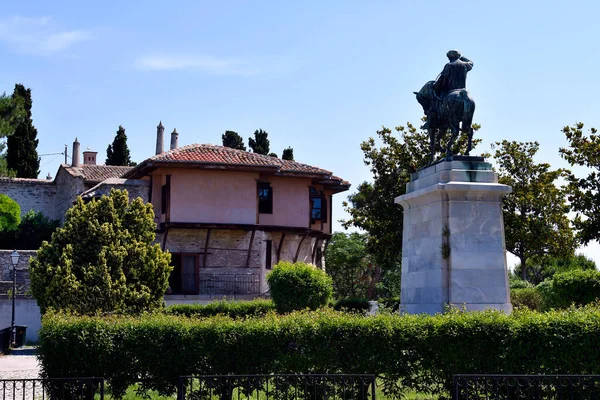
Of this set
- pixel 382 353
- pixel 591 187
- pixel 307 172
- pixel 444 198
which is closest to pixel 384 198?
pixel 307 172

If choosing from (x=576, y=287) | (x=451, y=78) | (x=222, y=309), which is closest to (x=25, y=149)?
(x=222, y=309)

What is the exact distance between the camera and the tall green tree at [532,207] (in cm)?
3272

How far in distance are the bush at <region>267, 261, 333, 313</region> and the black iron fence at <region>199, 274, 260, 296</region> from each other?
695 cm

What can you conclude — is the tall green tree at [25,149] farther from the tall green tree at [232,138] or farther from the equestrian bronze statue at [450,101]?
the equestrian bronze statue at [450,101]

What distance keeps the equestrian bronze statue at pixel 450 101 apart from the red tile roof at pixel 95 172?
28364 millimetres

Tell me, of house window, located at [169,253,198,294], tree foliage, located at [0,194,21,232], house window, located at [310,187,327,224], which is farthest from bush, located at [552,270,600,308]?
tree foliage, located at [0,194,21,232]

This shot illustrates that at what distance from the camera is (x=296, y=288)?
2803 cm

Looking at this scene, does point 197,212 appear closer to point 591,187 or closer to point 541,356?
point 591,187

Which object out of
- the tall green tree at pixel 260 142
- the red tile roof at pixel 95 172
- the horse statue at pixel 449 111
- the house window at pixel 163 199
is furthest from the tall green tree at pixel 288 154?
the horse statue at pixel 449 111

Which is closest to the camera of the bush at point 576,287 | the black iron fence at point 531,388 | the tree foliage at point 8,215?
the black iron fence at point 531,388

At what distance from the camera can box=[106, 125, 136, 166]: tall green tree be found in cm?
5256

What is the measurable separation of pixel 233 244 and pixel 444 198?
22.3 meters

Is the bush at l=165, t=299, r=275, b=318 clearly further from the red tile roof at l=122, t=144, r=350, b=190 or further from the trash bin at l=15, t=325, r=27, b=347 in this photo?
the red tile roof at l=122, t=144, r=350, b=190

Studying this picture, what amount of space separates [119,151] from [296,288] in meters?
27.8
